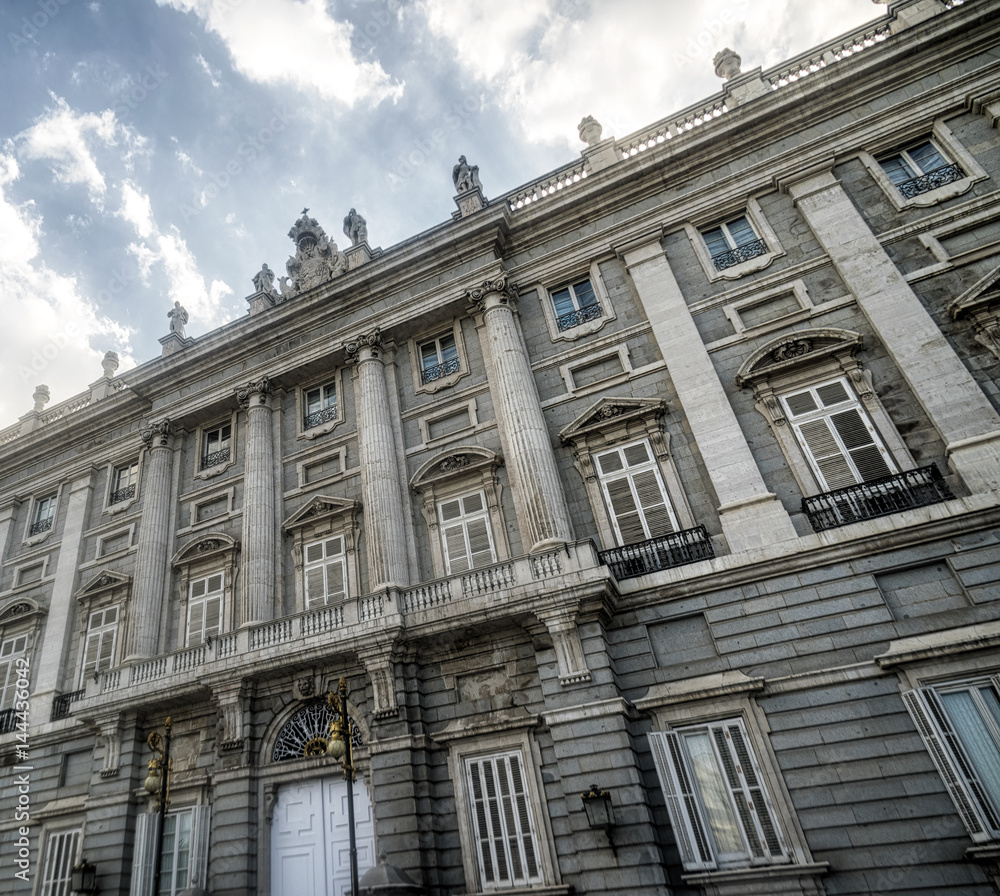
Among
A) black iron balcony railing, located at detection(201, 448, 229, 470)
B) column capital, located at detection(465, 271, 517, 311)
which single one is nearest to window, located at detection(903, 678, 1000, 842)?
column capital, located at detection(465, 271, 517, 311)

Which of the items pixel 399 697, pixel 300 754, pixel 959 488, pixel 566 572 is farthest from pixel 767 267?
pixel 300 754

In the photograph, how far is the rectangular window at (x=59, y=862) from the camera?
1552 centimetres

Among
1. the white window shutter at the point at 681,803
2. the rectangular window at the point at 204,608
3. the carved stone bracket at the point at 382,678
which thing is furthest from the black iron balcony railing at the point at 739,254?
the rectangular window at the point at 204,608

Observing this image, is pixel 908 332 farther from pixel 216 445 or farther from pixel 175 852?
pixel 175 852

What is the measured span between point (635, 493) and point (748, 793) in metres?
6.29

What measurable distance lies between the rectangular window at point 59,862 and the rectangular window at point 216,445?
10.3 metres

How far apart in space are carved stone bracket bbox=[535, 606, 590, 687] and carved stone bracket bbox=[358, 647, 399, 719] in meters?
3.49

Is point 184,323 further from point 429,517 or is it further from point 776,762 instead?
point 776,762

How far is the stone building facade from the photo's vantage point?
36.0 ft

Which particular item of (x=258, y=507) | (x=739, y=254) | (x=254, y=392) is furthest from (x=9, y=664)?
(x=739, y=254)

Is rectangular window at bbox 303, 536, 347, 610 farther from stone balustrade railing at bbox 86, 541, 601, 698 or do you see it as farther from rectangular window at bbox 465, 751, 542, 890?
rectangular window at bbox 465, 751, 542, 890

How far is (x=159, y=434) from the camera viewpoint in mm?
20719

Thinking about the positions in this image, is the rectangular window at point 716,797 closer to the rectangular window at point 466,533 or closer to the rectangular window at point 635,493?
the rectangular window at point 635,493

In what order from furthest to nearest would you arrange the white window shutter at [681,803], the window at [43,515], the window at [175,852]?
the window at [43,515] → the window at [175,852] → the white window shutter at [681,803]
